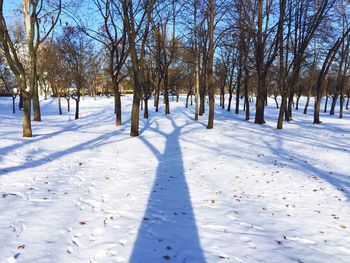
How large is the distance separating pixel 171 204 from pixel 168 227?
112 cm

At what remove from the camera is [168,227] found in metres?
5.08

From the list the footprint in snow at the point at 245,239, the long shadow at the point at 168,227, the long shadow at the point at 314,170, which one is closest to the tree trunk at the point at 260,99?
the long shadow at the point at 314,170

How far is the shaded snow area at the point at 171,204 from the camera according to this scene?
428 cm

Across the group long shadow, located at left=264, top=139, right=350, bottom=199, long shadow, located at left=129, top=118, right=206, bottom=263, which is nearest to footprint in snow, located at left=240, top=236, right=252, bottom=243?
long shadow, located at left=129, top=118, right=206, bottom=263

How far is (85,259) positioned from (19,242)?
107cm

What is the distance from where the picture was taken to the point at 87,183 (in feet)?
24.0

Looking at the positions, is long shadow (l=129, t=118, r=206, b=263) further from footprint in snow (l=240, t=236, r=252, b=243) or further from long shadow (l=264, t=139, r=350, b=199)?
long shadow (l=264, t=139, r=350, b=199)

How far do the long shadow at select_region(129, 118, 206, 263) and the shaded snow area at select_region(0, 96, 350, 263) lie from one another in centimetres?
2

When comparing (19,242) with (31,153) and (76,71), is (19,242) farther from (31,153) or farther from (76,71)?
(76,71)

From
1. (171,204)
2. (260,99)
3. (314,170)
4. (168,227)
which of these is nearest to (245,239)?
(168,227)

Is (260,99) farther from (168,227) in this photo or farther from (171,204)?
(168,227)

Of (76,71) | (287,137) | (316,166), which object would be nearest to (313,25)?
(287,137)

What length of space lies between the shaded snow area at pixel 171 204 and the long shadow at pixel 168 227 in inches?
0.7

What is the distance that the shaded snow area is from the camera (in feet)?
14.0
